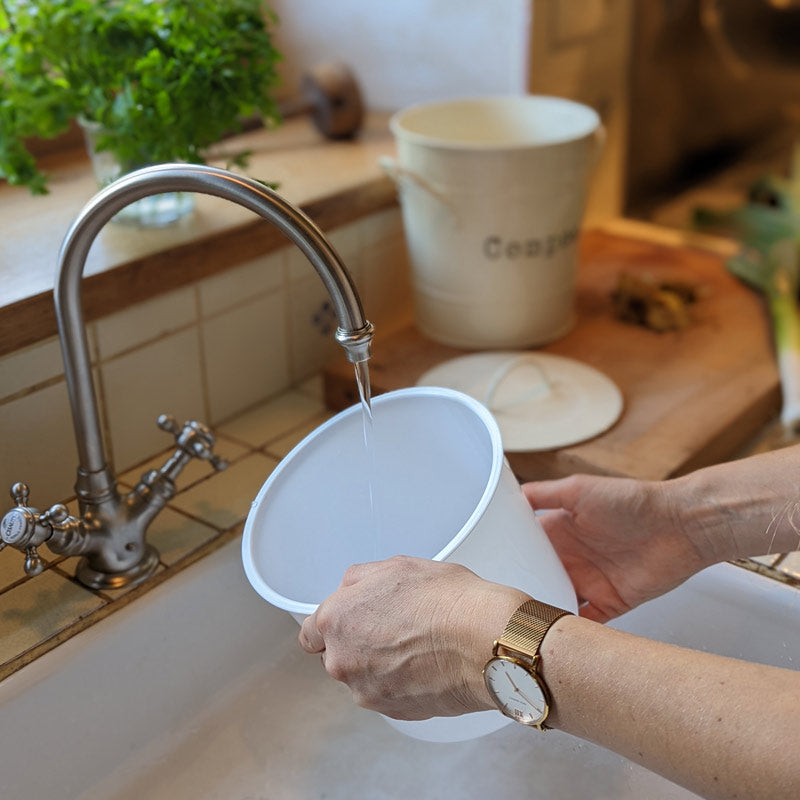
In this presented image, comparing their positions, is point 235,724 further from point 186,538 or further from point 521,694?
point 521,694

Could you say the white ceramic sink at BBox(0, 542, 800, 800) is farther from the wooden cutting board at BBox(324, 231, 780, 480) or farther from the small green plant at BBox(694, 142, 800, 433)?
the small green plant at BBox(694, 142, 800, 433)

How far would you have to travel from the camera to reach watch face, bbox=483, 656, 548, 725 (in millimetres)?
545

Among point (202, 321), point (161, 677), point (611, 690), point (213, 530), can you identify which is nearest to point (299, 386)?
point (202, 321)

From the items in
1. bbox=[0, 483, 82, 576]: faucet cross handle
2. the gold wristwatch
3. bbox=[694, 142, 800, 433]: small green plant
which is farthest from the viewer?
bbox=[694, 142, 800, 433]: small green plant

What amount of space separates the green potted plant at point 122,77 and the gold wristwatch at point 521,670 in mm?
536

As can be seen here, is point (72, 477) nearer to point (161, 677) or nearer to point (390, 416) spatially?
point (161, 677)

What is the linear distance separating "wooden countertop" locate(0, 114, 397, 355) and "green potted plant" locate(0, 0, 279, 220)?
68 millimetres

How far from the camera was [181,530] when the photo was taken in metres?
0.85

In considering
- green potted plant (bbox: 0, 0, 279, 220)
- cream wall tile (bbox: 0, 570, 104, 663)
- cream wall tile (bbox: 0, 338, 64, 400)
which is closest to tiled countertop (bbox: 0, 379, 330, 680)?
cream wall tile (bbox: 0, 570, 104, 663)

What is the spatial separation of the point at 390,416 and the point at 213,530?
0.22m

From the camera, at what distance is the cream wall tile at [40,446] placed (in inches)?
32.5

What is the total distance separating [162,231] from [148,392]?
15cm

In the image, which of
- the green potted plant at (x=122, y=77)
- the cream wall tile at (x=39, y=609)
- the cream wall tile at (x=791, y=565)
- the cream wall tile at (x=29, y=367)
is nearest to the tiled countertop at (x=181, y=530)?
the cream wall tile at (x=39, y=609)

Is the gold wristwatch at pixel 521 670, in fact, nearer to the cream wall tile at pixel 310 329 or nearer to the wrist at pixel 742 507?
the wrist at pixel 742 507
